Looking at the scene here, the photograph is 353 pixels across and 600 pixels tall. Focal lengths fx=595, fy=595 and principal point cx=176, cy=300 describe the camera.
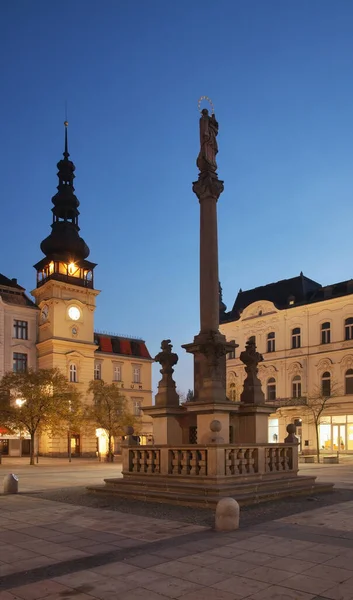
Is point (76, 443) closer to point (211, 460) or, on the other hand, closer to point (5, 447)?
point (5, 447)

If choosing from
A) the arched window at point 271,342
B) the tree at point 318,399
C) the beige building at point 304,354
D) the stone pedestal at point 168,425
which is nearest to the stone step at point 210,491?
the stone pedestal at point 168,425

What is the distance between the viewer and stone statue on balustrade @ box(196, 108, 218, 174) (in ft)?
66.5

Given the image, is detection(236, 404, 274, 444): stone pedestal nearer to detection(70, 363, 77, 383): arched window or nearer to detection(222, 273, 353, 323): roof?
detection(222, 273, 353, 323): roof

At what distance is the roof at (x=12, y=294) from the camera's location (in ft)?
206

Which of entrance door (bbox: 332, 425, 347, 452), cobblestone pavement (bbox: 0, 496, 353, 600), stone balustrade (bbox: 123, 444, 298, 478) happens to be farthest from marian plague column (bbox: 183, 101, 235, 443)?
entrance door (bbox: 332, 425, 347, 452)

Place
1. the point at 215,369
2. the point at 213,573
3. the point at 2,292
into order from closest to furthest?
1. the point at 213,573
2. the point at 215,369
3. the point at 2,292

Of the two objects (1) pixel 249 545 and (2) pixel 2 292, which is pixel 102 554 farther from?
(2) pixel 2 292

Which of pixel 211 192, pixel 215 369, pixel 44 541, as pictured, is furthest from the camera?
pixel 211 192

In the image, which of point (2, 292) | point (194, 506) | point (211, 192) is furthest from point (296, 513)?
point (2, 292)

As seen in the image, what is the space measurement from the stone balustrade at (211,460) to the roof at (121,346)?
52.6 metres

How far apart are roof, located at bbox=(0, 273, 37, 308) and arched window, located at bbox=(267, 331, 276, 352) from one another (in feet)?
82.5

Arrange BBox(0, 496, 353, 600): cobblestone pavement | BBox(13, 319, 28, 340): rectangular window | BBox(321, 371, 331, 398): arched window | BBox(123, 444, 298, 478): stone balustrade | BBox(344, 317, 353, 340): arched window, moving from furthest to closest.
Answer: BBox(13, 319, 28, 340): rectangular window → BBox(321, 371, 331, 398): arched window → BBox(344, 317, 353, 340): arched window → BBox(123, 444, 298, 478): stone balustrade → BBox(0, 496, 353, 600): cobblestone pavement

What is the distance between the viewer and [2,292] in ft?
206

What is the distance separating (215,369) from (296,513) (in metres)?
5.63
